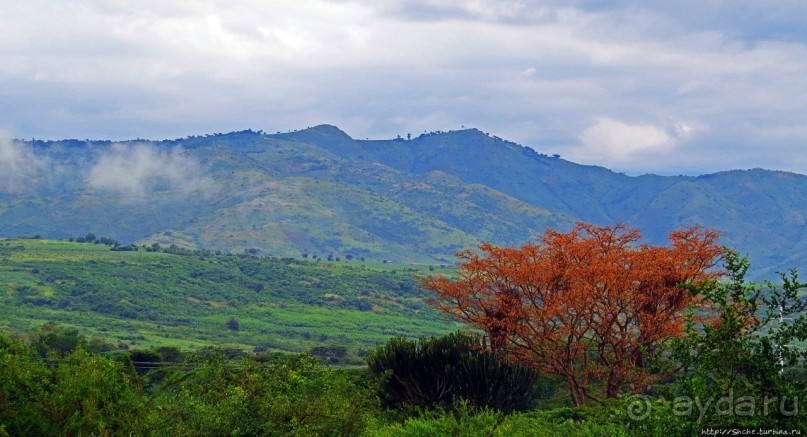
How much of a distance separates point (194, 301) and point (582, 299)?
13731cm

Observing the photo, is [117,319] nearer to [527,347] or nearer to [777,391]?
[527,347]

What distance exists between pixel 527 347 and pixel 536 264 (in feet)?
10.0

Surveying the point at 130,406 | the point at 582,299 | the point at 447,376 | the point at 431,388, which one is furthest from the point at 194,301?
the point at 130,406

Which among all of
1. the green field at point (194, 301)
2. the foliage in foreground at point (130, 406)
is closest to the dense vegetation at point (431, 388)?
the foliage in foreground at point (130, 406)

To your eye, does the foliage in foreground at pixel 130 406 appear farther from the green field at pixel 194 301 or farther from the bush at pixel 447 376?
the green field at pixel 194 301

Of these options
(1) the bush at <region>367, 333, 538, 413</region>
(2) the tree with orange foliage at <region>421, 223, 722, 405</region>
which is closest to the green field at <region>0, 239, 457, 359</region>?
(2) the tree with orange foliage at <region>421, 223, 722, 405</region>

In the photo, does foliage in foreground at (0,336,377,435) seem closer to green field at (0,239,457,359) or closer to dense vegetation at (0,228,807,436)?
dense vegetation at (0,228,807,436)

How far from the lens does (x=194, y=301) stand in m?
163

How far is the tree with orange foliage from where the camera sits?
33125 mm

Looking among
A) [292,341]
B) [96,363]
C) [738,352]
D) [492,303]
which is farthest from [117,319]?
[738,352]

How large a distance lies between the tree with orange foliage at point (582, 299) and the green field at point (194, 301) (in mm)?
68219

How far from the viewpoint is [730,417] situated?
12.9 metres

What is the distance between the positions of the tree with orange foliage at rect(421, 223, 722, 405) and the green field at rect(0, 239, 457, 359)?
68219mm

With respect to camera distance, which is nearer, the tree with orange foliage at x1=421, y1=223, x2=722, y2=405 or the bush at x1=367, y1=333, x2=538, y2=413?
the bush at x1=367, y1=333, x2=538, y2=413
